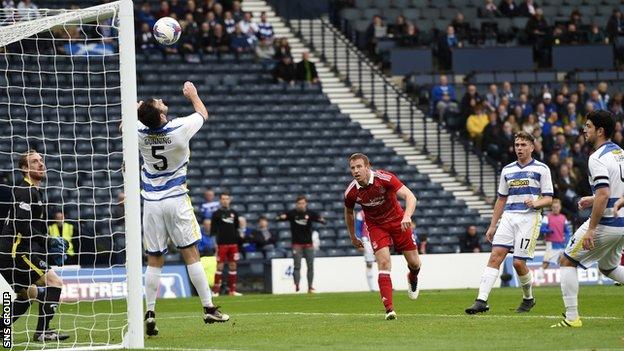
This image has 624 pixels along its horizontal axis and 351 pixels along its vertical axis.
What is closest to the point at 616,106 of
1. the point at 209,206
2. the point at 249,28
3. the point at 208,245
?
the point at 249,28

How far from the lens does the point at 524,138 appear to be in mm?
17266

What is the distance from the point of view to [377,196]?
54.1 ft

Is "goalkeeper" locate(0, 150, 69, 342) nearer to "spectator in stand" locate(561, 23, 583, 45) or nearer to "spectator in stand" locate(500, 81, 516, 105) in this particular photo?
"spectator in stand" locate(500, 81, 516, 105)

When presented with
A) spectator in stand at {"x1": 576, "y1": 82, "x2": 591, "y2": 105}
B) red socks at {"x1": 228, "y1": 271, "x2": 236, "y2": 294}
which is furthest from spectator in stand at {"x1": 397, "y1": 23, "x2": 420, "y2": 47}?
red socks at {"x1": 228, "y1": 271, "x2": 236, "y2": 294}

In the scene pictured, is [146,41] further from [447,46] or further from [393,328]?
[393,328]

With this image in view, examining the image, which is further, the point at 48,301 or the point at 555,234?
the point at 555,234

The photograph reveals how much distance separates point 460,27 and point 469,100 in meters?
4.00

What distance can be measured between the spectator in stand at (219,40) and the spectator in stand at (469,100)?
255 inches

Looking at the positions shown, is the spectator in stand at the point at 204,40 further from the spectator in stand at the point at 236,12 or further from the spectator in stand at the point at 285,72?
the spectator in stand at the point at 285,72

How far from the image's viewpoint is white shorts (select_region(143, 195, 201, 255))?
14.0m

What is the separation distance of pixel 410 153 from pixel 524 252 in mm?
18368

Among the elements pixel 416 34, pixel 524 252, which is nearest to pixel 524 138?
pixel 524 252

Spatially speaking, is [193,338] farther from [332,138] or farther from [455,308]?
[332,138]

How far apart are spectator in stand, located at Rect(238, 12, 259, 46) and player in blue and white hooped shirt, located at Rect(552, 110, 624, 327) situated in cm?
2311
